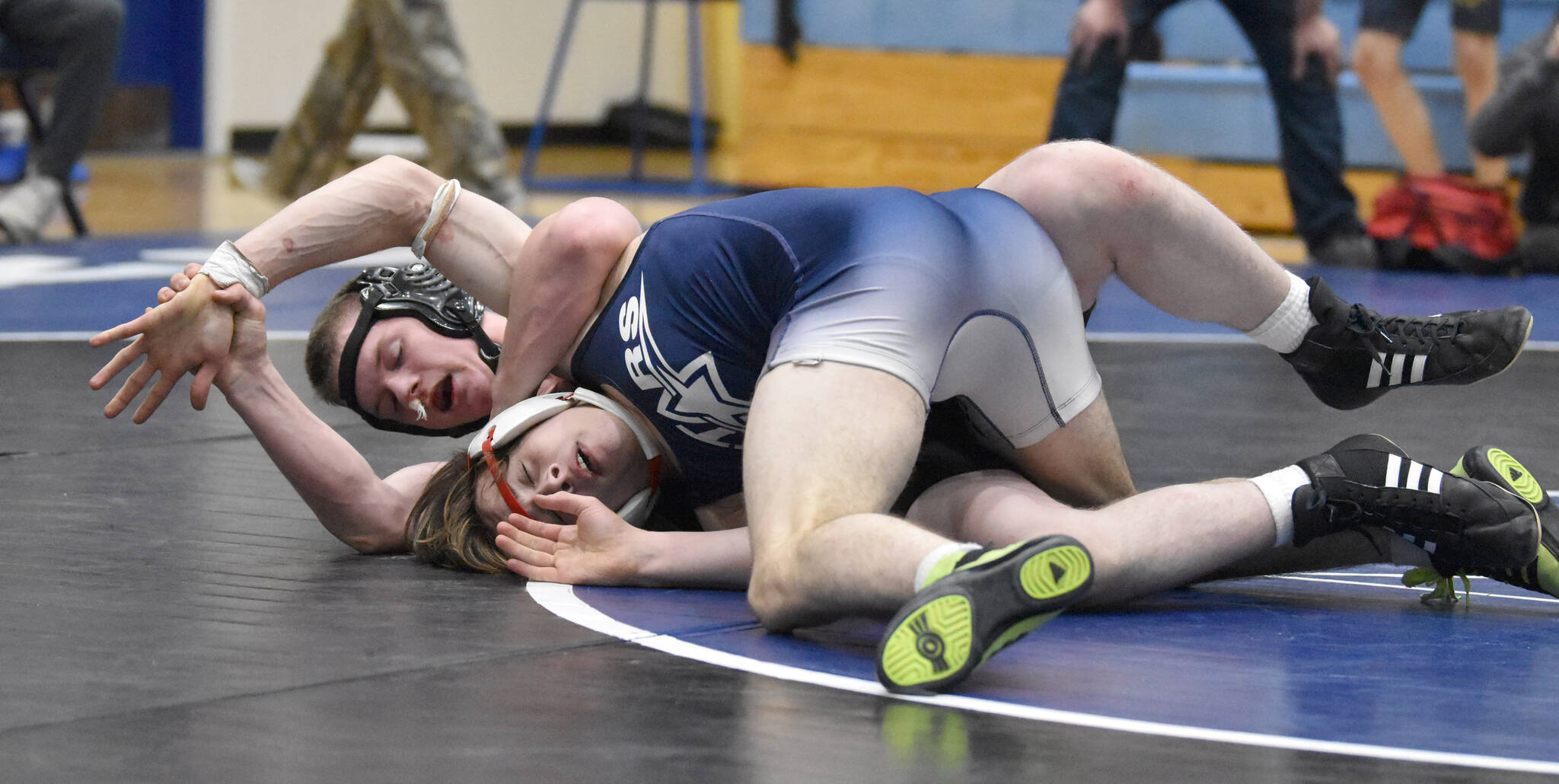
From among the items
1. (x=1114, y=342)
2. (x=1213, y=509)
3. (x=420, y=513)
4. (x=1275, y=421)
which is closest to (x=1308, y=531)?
(x=1213, y=509)

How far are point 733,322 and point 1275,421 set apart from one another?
1.80 metres

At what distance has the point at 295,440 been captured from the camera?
2521 millimetres

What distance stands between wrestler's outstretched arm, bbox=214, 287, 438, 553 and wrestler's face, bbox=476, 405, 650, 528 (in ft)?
0.66

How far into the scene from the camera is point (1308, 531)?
7.34 feet

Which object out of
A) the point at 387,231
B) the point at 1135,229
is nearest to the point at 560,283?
the point at 387,231

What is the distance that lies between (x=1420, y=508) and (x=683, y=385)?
897mm

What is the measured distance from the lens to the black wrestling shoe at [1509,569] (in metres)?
2.22

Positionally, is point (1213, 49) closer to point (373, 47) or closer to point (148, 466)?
point (373, 47)

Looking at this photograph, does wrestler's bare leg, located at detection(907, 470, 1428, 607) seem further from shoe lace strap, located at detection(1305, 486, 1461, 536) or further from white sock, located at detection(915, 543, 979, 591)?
white sock, located at detection(915, 543, 979, 591)

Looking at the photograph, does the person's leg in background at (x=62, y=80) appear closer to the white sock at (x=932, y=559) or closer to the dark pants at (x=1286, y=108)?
the dark pants at (x=1286, y=108)

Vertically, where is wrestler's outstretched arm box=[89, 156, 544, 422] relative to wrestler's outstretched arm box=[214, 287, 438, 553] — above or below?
above

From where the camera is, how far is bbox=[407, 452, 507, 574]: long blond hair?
8.11ft

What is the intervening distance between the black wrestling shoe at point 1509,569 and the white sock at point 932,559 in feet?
Answer: 2.49

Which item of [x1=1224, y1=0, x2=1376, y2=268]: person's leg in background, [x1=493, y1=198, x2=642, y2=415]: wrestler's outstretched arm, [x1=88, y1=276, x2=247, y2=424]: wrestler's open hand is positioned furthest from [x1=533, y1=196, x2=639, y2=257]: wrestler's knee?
[x1=1224, y1=0, x2=1376, y2=268]: person's leg in background
